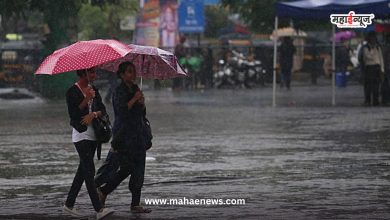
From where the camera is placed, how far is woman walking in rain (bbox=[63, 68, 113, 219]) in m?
12.0

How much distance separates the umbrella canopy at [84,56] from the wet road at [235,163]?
4.98 feet

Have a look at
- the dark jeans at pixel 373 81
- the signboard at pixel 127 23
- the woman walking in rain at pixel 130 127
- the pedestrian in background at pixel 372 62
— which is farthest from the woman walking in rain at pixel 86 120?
the signboard at pixel 127 23

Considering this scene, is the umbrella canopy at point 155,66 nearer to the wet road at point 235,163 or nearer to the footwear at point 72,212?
the wet road at point 235,163

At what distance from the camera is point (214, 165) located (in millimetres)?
17438

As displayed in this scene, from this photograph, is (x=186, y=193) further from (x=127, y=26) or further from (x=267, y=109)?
(x=127, y=26)

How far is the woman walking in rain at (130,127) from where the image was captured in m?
12.2

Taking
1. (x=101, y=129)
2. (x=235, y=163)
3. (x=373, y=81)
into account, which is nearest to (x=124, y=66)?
(x=101, y=129)

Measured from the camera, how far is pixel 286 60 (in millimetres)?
44969

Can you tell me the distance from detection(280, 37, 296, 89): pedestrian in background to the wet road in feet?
42.3

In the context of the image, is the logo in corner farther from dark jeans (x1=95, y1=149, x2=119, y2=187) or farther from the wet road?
dark jeans (x1=95, y1=149, x2=119, y2=187)

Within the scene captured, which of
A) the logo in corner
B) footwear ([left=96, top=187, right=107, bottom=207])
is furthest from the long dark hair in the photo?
the logo in corner

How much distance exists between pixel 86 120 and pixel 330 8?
18970mm

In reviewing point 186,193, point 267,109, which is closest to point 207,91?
point 267,109

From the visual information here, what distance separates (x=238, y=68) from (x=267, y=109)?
52.0 ft
